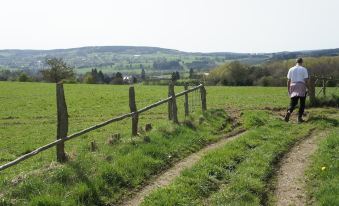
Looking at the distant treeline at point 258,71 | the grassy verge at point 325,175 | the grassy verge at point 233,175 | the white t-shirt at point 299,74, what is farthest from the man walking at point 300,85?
the distant treeline at point 258,71

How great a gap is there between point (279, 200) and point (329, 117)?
9601 millimetres

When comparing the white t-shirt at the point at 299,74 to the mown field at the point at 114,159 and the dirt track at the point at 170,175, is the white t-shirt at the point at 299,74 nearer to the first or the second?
the mown field at the point at 114,159

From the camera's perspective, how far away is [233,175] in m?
9.10

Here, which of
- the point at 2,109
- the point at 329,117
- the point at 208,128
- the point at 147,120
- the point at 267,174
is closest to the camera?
the point at 267,174

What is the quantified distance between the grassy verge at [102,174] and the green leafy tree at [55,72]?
71.3m

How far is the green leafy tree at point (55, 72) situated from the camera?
80950 millimetres

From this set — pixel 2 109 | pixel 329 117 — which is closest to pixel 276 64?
pixel 2 109

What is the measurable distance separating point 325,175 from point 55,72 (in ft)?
251

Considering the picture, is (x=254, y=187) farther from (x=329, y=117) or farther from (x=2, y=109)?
(x=2, y=109)

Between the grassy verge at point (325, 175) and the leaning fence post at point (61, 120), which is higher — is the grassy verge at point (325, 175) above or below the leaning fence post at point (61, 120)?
below

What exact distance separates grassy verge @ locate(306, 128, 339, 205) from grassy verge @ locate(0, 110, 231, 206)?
3.24 metres

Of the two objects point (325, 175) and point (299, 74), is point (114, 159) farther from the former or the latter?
point (299, 74)

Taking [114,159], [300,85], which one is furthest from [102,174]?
[300,85]

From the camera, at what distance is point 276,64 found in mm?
87750
